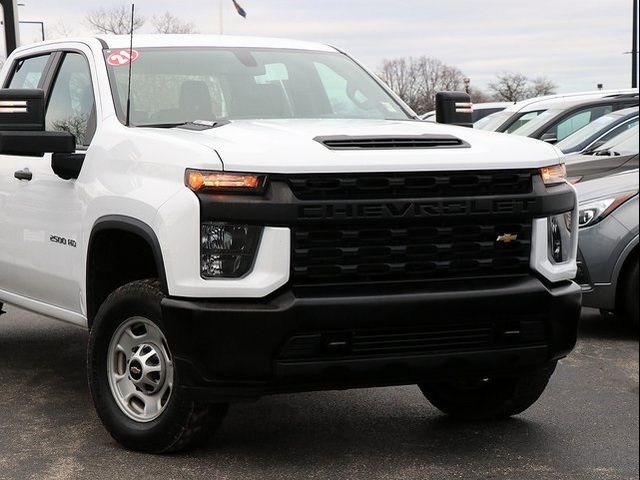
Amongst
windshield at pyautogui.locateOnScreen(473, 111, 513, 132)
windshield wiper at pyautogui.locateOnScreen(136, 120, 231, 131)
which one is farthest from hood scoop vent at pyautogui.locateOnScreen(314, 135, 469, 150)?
windshield at pyautogui.locateOnScreen(473, 111, 513, 132)

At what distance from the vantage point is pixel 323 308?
14.4 feet

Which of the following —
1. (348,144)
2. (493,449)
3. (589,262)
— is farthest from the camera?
(589,262)

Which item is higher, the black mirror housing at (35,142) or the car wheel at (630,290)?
the black mirror housing at (35,142)

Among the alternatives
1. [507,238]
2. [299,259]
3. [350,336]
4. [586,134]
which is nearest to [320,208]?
[299,259]

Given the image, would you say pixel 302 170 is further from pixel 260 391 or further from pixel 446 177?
pixel 260 391

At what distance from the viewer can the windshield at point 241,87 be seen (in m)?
5.76

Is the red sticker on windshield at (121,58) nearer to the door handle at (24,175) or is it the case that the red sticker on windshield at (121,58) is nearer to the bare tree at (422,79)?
the door handle at (24,175)

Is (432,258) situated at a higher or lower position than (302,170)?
lower

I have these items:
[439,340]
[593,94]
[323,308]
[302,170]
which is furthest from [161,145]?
[593,94]

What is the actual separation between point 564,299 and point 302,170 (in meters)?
1.28

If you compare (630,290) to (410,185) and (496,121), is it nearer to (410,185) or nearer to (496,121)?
(410,185)

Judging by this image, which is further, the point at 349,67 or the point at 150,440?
the point at 349,67

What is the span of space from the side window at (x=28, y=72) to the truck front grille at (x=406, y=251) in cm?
295

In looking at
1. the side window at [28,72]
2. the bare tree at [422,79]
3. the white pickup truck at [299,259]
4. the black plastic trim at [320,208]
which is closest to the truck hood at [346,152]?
the white pickup truck at [299,259]
